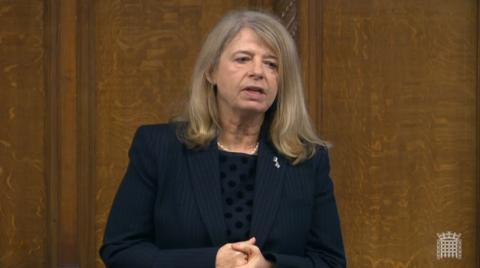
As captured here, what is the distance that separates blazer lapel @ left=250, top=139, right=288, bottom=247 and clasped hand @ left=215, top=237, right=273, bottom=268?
0.04 metres

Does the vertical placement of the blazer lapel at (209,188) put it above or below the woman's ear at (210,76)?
below

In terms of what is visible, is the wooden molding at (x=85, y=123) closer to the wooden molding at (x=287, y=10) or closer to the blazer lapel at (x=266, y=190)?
the wooden molding at (x=287, y=10)

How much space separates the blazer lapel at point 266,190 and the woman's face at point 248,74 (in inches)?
4.7

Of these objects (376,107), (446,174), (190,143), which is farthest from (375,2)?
(190,143)

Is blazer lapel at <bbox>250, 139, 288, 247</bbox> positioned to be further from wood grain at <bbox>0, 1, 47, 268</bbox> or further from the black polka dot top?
wood grain at <bbox>0, 1, 47, 268</bbox>

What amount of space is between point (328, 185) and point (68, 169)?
1406 millimetres

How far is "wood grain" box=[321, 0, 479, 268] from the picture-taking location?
12.0 ft

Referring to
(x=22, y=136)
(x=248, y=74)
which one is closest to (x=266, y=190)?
(x=248, y=74)

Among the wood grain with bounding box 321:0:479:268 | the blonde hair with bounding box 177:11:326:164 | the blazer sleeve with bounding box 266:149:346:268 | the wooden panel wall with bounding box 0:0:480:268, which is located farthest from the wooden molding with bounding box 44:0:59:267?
the blazer sleeve with bounding box 266:149:346:268

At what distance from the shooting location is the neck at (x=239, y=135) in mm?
2395

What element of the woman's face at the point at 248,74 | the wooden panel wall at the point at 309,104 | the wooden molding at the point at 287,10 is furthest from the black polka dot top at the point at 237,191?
the wooden molding at the point at 287,10

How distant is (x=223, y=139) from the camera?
7.88 feet

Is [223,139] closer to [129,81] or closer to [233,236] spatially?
[233,236]

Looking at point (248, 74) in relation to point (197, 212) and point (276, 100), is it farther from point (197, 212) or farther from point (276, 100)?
point (197, 212)
